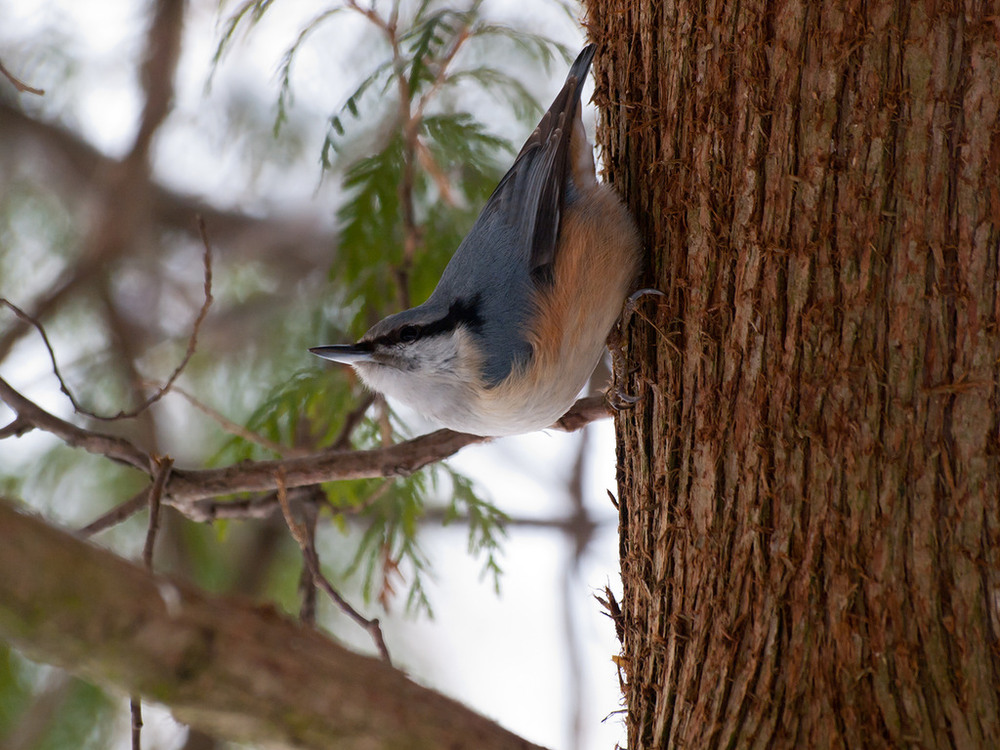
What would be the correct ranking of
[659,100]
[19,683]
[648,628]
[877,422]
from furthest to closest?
[19,683]
[659,100]
[648,628]
[877,422]

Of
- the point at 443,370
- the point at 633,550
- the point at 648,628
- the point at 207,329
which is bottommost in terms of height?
the point at 648,628

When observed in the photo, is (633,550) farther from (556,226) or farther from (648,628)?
(556,226)

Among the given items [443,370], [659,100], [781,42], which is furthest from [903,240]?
[443,370]

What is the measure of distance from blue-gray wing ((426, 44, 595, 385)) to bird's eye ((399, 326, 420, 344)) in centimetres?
9

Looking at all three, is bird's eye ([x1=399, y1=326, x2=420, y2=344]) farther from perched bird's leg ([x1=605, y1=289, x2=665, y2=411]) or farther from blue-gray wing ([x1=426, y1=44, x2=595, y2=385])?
perched bird's leg ([x1=605, y1=289, x2=665, y2=411])

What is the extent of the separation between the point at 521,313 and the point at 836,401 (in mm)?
775

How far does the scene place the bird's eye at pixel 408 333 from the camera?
2053 mm

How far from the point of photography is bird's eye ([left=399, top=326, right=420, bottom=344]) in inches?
80.8

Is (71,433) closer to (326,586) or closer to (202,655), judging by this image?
(326,586)

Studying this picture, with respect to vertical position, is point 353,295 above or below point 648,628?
above

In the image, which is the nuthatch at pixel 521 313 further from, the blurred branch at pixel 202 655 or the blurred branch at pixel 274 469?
the blurred branch at pixel 202 655

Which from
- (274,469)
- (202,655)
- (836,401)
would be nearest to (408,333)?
(274,469)

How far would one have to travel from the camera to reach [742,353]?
155 cm

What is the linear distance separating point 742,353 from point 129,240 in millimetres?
2736
